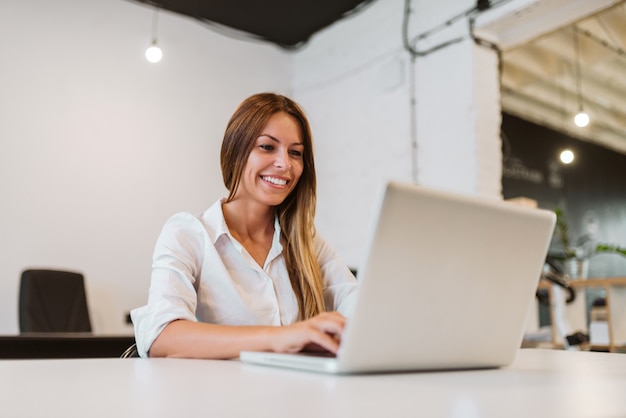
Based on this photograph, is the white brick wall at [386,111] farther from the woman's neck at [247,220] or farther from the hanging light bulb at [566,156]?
the hanging light bulb at [566,156]

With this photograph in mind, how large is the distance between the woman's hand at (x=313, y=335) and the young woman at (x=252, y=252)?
28 cm

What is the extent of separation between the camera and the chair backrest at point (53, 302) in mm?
3539

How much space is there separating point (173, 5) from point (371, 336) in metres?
4.48

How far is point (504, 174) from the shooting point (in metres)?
5.88

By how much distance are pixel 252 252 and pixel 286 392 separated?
103 centimetres

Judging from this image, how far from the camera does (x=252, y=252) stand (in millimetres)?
1629


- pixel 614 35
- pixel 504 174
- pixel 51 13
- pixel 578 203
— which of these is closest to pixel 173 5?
pixel 51 13

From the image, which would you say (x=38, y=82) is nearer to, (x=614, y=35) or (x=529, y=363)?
(x=529, y=363)

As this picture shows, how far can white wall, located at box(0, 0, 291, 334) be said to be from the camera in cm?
396

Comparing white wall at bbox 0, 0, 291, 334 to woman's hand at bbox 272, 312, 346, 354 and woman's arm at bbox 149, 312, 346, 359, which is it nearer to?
woman's arm at bbox 149, 312, 346, 359

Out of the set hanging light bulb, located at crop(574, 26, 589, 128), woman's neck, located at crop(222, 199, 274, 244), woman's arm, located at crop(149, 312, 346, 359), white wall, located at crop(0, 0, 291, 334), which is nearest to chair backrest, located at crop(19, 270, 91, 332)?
white wall, located at crop(0, 0, 291, 334)

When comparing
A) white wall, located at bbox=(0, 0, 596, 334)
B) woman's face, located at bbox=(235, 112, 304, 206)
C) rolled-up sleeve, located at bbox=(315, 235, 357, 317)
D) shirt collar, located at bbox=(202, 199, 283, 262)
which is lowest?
rolled-up sleeve, located at bbox=(315, 235, 357, 317)

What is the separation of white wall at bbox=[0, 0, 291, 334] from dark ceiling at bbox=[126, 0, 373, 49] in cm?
13

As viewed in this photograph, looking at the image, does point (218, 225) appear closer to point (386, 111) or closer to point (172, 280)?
point (172, 280)
